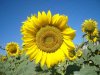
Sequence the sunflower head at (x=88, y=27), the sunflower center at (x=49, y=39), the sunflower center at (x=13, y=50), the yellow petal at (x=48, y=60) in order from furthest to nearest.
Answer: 1. the sunflower center at (x=13, y=50)
2. the sunflower head at (x=88, y=27)
3. the sunflower center at (x=49, y=39)
4. the yellow petal at (x=48, y=60)

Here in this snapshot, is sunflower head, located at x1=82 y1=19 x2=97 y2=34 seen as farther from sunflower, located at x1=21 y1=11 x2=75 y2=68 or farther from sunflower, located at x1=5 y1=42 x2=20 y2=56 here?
sunflower, located at x1=5 y1=42 x2=20 y2=56

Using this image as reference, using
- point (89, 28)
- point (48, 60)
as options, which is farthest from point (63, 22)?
point (89, 28)

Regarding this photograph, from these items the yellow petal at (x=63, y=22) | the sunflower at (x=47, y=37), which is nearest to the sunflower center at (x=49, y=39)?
the sunflower at (x=47, y=37)

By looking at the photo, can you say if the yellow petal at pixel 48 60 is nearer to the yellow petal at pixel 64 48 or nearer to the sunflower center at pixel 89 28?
the yellow petal at pixel 64 48

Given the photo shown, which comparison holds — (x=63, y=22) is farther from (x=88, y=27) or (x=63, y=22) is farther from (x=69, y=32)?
(x=88, y=27)

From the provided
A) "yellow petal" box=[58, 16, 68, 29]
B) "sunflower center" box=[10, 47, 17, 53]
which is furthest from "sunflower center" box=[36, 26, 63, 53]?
"sunflower center" box=[10, 47, 17, 53]

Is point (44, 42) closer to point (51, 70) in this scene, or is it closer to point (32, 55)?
point (32, 55)

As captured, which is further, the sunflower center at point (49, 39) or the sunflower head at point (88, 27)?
the sunflower head at point (88, 27)
